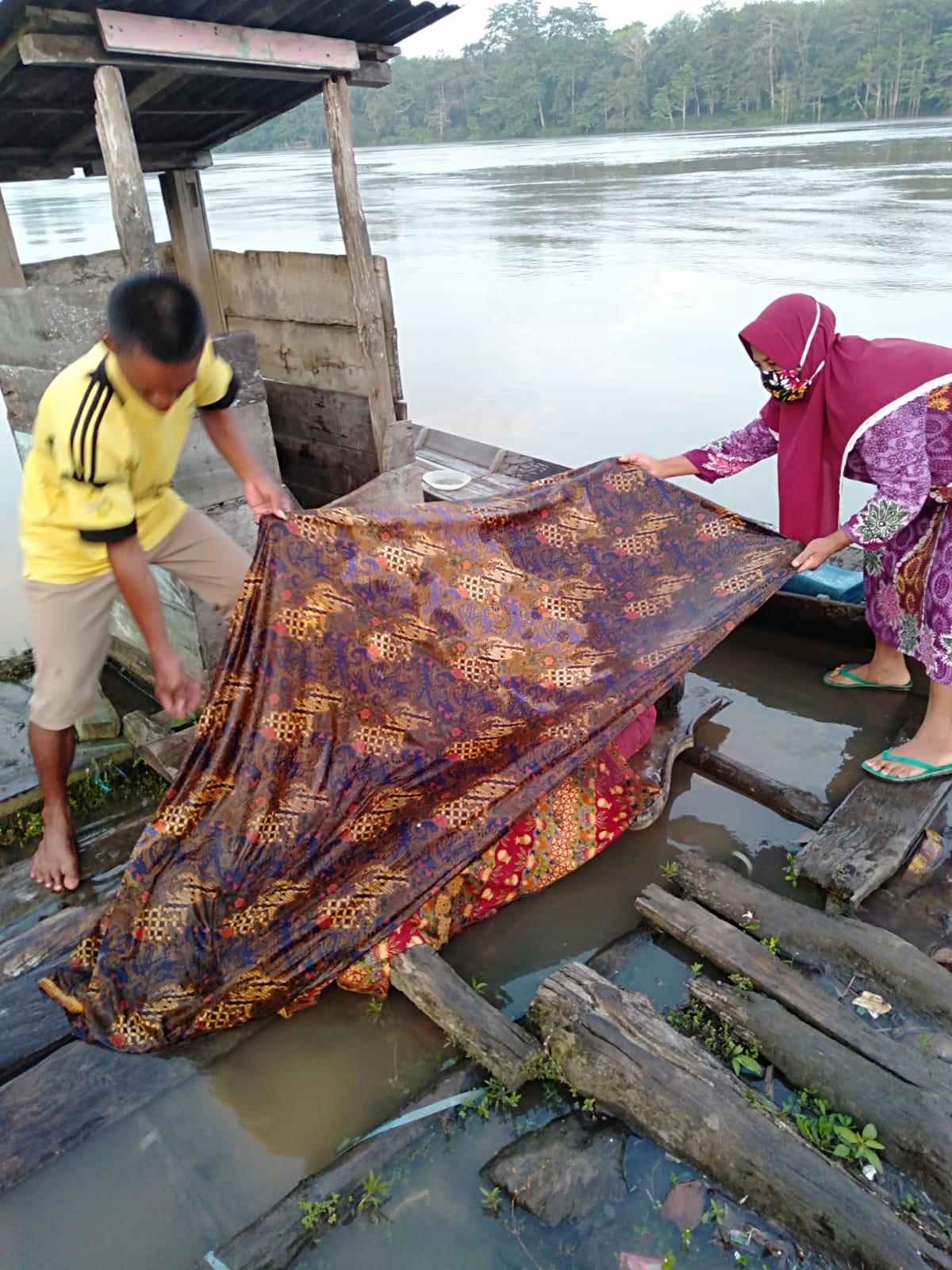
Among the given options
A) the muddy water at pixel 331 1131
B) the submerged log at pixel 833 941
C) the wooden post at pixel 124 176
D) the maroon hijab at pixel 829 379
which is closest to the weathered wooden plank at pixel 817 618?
the maroon hijab at pixel 829 379

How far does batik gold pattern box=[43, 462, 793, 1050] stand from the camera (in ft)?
8.46

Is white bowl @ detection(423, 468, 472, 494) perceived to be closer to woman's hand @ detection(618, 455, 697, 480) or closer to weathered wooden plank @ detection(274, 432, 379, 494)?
weathered wooden plank @ detection(274, 432, 379, 494)

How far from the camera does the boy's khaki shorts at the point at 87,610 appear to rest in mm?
2957

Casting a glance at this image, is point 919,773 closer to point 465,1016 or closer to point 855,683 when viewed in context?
point 855,683

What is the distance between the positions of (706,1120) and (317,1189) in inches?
38.8

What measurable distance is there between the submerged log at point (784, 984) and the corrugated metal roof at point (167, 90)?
4.22 m

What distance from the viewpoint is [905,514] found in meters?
3.17

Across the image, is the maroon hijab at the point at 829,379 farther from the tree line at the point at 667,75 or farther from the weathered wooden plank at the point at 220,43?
the tree line at the point at 667,75

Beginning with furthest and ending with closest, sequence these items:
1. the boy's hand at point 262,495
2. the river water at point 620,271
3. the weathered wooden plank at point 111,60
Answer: the river water at point 620,271 < the weathered wooden plank at point 111,60 < the boy's hand at point 262,495

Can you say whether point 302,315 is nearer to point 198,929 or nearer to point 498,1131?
point 198,929

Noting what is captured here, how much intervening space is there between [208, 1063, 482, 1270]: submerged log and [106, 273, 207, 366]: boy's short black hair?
2.23 meters

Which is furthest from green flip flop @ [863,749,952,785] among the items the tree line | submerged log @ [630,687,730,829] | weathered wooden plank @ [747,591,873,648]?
the tree line

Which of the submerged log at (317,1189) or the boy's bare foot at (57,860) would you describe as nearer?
the submerged log at (317,1189)

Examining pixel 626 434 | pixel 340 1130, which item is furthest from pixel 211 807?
pixel 626 434
